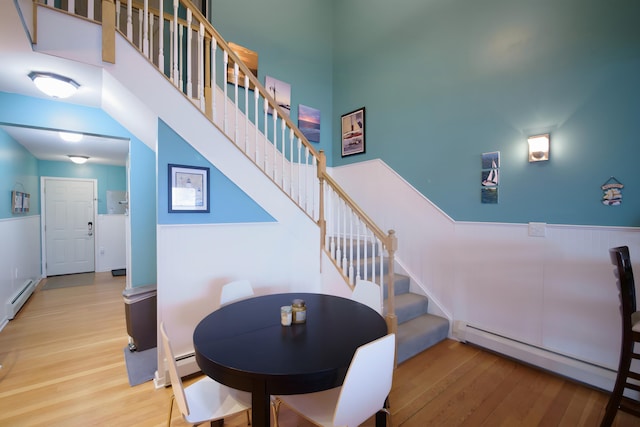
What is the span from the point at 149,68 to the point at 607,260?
3943 mm

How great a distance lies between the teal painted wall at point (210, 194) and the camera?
7.27 feet

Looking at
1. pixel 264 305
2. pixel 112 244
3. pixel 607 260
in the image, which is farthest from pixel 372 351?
pixel 112 244

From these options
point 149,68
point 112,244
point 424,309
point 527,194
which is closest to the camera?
point 149,68

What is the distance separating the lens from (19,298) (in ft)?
12.4

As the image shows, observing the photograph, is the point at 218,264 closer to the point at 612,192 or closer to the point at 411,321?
the point at 411,321

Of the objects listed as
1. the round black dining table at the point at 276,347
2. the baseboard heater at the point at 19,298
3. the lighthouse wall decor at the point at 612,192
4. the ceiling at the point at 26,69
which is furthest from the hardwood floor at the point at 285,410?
the ceiling at the point at 26,69

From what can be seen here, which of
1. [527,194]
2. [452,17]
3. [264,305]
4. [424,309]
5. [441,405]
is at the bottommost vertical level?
[441,405]

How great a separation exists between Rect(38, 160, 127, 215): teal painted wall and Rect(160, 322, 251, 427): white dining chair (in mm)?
6418

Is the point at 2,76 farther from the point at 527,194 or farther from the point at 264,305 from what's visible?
the point at 527,194

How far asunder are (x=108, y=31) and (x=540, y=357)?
4386 millimetres

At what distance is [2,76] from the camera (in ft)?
7.34

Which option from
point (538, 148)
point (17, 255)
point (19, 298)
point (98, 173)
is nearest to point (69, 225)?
point (98, 173)

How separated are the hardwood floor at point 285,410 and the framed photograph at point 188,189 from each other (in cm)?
148

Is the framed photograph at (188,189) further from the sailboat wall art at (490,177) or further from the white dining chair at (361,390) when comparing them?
the sailboat wall art at (490,177)
